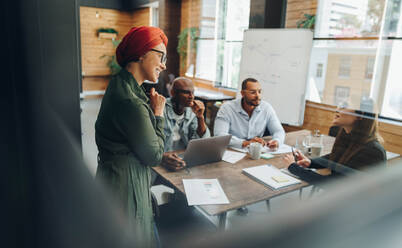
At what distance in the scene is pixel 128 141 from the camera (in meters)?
1.00

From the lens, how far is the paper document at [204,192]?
1278mm

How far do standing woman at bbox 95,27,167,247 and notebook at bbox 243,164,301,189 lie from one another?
69cm

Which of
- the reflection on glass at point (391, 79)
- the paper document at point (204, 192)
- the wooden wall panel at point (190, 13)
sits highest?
the wooden wall panel at point (190, 13)

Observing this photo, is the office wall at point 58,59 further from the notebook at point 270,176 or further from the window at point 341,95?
the window at point 341,95

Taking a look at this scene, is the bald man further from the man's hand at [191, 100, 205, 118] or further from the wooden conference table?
the wooden conference table

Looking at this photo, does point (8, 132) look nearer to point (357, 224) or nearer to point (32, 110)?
point (32, 110)

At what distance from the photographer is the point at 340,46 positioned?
3408 millimetres

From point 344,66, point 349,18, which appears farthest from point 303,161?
point 349,18

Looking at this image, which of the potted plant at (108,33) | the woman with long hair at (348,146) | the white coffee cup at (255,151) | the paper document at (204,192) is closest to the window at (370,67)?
the woman with long hair at (348,146)

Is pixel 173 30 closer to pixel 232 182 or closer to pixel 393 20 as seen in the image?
pixel 393 20

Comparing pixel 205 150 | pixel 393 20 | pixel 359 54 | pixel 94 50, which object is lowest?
pixel 205 150

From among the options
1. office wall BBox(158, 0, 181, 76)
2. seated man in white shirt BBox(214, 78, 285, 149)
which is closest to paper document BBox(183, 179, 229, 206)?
seated man in white shirt BBox(214, 78, 285, 149)

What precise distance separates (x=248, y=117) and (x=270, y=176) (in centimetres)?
89

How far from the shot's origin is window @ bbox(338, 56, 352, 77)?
3.34 m
